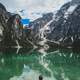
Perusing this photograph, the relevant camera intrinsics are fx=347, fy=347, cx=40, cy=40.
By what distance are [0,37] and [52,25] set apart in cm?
4604

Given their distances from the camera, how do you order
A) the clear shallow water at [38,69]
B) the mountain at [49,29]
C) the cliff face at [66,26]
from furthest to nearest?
the cliff face at [66,26]
the mountain at [49,29]
the clear shallow water at [38,69]

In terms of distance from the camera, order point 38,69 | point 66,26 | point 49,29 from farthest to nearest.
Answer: point 49,29, point 66,26, point 38,69

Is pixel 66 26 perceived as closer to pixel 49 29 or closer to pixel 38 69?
pixel 49 29

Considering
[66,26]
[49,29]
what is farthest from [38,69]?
[49,29]

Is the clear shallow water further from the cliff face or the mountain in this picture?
the cliff face

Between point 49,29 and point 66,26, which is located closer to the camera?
point 66,26

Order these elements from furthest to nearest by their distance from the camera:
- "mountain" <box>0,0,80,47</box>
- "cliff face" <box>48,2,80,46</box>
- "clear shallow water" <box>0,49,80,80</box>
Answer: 1. "cliff face" <box>48,2,80,46</box>
2. "mountain" <box>0,0,80,47</box>
3. "clear shallow water" <box>0,49,80,80</box>

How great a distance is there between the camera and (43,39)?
295 ft

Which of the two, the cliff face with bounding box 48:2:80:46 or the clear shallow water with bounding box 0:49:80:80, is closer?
the clear shallow water with bounding box 0:49:80:80

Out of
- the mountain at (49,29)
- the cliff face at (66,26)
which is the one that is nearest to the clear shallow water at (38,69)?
the mountain at (49,29)

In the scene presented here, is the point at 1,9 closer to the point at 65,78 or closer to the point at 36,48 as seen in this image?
the point at 36,48

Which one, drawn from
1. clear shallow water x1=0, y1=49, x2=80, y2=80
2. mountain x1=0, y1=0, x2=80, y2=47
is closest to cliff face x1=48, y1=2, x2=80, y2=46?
mountain x1=0, y1=0, x2=80, y2=47

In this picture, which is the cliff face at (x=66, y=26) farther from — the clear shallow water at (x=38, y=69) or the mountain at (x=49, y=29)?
the clear shallow water at (x=38, y=69)

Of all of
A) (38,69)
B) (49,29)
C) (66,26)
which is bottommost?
(49,29)
